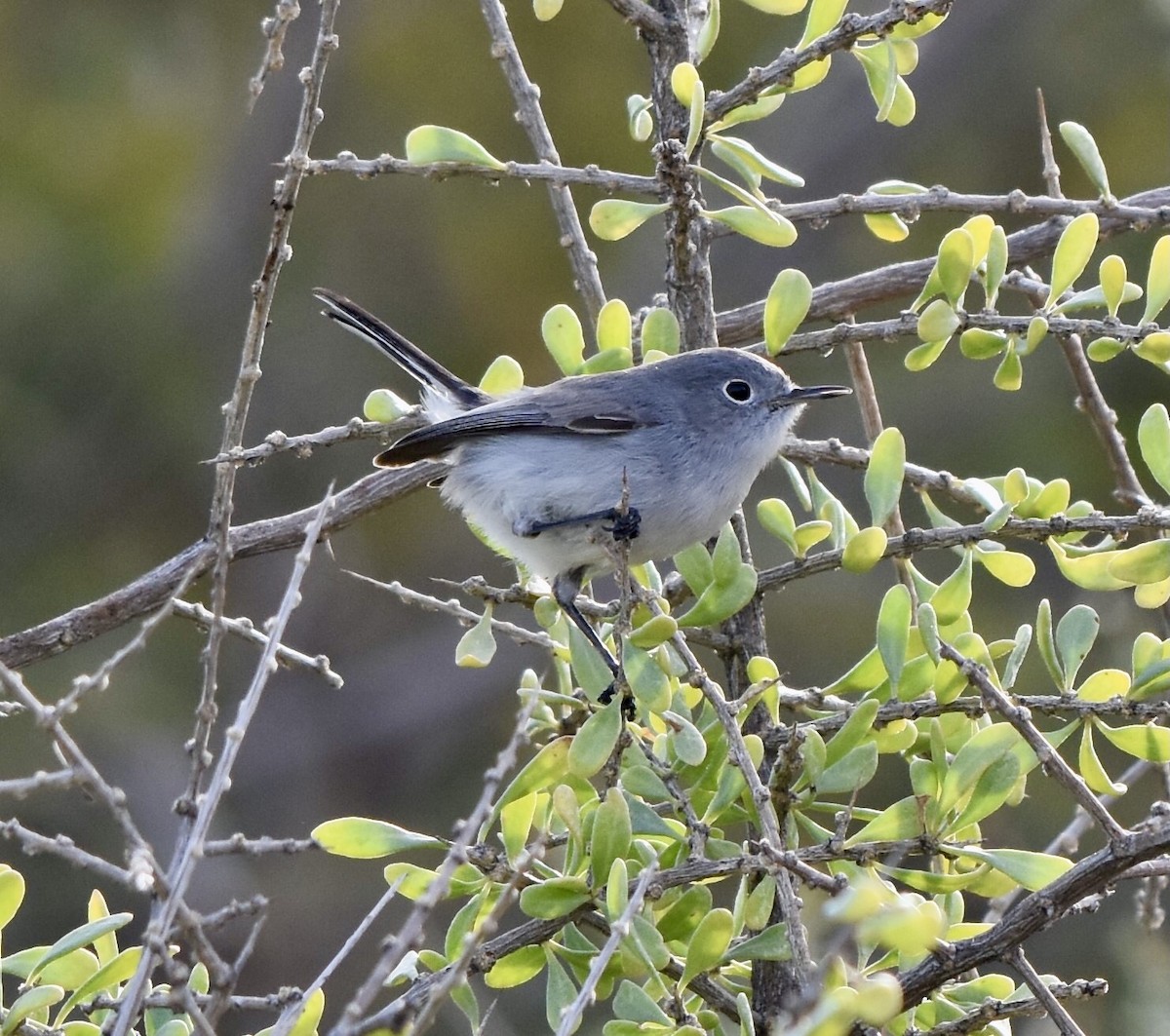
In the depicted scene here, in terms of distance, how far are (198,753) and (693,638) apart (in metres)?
0.93

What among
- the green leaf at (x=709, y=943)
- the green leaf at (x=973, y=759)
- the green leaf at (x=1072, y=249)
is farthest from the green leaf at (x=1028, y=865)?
the green leaf at (x=1072, y=249)

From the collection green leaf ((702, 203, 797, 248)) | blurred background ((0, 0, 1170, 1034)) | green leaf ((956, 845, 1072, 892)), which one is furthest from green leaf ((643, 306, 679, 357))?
blurred background ((0, 0, 1170, 1034))

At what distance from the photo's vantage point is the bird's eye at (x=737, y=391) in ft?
9.95

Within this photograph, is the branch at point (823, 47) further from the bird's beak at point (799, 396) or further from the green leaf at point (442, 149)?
the bird's beak at point (799, 396)

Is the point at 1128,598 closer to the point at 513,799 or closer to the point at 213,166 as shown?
the point at 513,799

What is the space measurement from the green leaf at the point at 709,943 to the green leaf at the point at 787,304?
940mm

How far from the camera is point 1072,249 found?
82.1 inches

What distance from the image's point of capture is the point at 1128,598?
4973 millimetres

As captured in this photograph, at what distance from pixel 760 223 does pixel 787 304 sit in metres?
0.13

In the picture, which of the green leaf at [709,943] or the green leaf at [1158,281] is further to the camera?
the green leaf at [1158,281]

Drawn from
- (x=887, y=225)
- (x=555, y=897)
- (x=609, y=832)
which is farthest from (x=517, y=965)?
(x=887, y=225)

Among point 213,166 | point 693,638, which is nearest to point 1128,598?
point 693,638

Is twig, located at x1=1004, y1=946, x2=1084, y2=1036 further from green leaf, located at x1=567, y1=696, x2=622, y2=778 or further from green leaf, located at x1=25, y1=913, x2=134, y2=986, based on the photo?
green leaf, located at x1=25, y1=913, x2=134, y2=986

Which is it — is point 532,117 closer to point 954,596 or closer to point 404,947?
point 954,596
